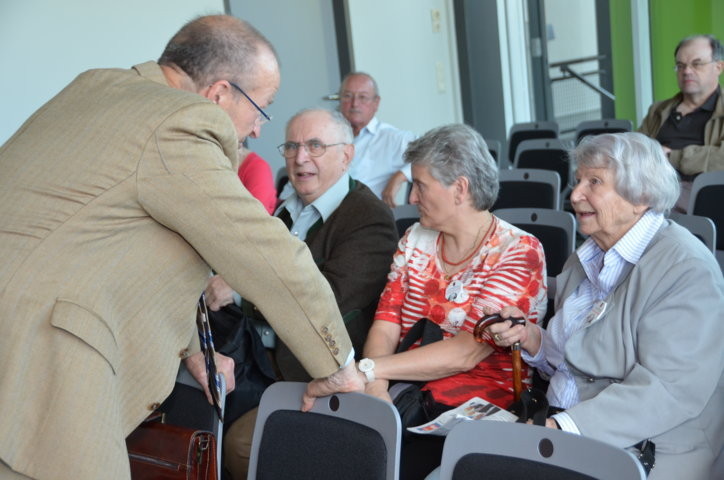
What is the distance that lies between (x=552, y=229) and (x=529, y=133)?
12.0ft

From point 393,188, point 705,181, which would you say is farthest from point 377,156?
point 705,181

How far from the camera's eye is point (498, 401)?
246 cm

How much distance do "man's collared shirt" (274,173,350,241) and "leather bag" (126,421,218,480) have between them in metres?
1.29

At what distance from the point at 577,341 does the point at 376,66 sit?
6.33 meters

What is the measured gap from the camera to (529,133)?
22.7 ft

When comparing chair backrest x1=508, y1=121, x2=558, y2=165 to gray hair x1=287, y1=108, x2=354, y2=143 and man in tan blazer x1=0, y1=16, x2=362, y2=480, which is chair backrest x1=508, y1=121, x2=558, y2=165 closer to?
gray hair x1=287, y1=108, x2=354, y2=143

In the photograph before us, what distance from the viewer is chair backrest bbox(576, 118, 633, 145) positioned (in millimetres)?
6359

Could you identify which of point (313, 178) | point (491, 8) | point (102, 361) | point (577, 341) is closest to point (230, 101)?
point (102, 361)

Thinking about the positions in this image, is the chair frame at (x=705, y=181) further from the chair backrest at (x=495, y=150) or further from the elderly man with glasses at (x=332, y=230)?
the chair backrest at (x=495, y=150)

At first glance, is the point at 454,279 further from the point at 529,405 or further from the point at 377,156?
the point at 377,156

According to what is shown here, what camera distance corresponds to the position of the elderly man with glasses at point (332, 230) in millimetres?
2902

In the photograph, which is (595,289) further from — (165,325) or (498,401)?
(165,325)

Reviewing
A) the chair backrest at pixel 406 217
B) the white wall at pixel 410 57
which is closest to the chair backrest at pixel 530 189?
the chair backrest at pixel 406 217

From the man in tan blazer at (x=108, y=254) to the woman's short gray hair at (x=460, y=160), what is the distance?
1043mm
